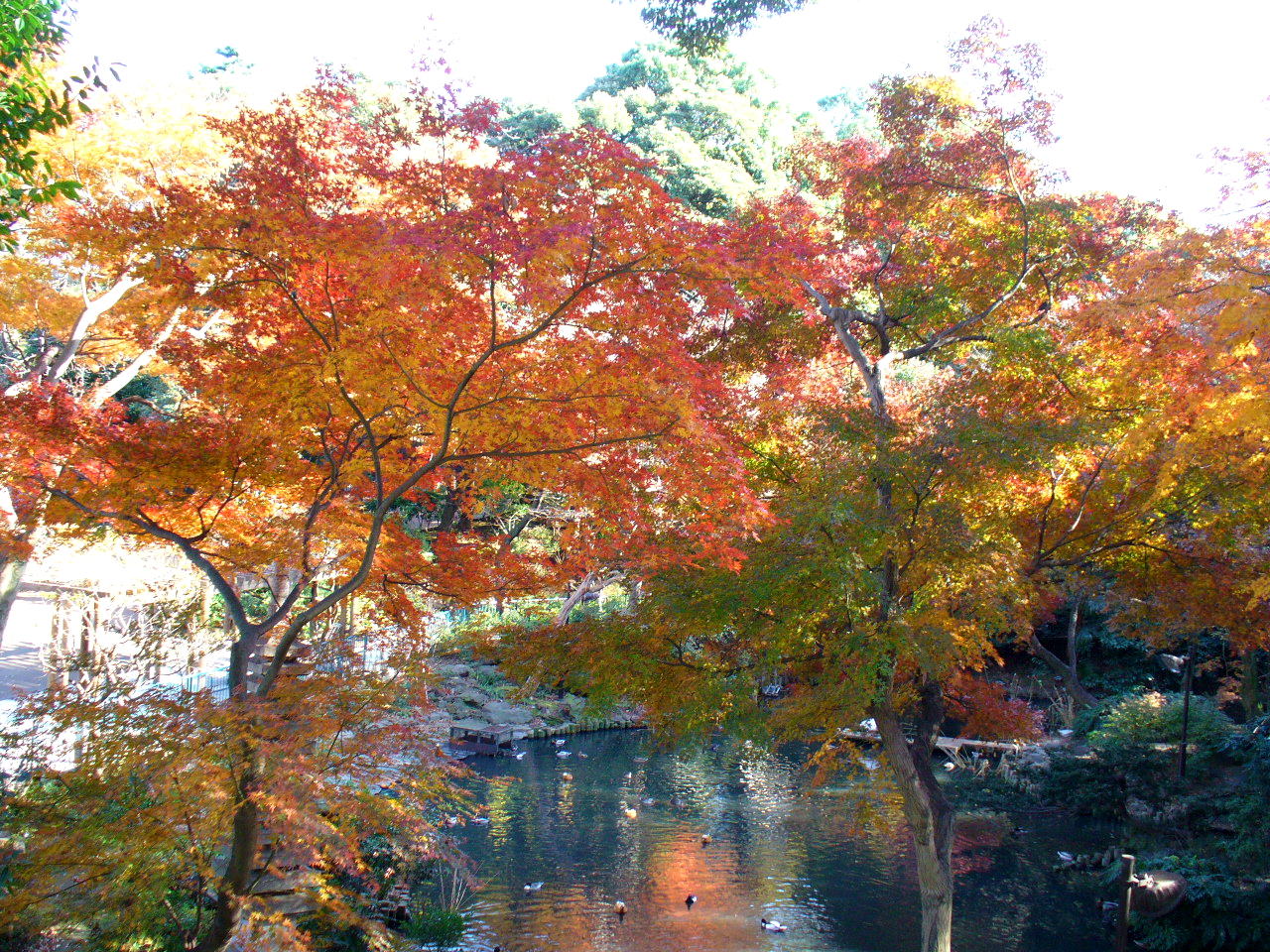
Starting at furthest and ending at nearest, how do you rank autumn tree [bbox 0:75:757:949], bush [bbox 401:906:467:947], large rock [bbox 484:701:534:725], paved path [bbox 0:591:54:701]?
large rock [bbox 484:701:534:725] < paved path [bbox 0:591:54:701] < bush [bbox 401:906:467:947] < autumn tree [bbox 0:75:757:949]

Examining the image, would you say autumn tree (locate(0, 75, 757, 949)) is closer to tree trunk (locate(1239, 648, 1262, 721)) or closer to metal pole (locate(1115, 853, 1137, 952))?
metal pole (locate(1115, 853, 1137, 952))

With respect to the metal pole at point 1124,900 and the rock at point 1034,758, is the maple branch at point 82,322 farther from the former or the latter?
the rock at point 1034,758

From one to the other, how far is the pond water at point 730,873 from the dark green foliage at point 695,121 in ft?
43.7

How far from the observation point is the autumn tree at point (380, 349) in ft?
14.9

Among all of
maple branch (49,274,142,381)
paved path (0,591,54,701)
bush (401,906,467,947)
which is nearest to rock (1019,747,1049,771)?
bush (401,906,467,947)

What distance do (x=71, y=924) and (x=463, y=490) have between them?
3947 mm

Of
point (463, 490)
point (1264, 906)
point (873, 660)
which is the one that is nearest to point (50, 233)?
point (463, 490)

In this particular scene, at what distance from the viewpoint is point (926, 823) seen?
6.87m

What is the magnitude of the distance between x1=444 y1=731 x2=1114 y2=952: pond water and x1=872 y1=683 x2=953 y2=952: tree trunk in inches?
44.8

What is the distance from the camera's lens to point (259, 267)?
→ 5.24 meters

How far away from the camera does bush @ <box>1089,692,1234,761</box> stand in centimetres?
1078

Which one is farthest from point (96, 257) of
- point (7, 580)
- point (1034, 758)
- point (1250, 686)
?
point (1250, 686)

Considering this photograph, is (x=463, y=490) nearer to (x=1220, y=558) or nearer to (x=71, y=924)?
(x=71, y=924)

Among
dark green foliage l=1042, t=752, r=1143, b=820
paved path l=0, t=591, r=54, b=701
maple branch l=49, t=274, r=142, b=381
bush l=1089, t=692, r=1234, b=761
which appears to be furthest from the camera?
paved path l=0, t=591, r=54, b=701
